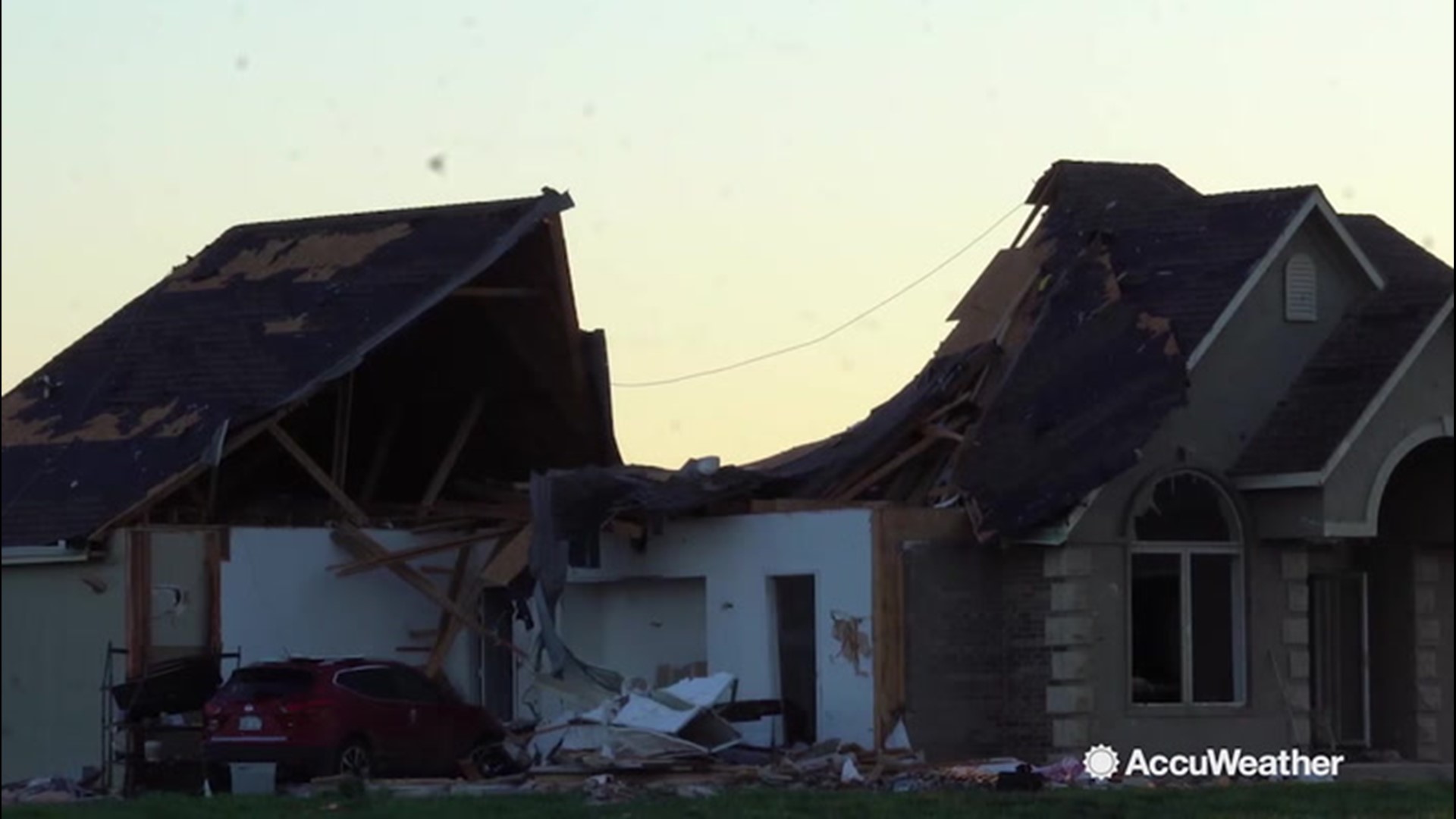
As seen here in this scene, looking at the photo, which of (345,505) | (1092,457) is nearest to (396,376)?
(345,505)

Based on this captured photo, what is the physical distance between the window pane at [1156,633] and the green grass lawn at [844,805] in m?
4.59

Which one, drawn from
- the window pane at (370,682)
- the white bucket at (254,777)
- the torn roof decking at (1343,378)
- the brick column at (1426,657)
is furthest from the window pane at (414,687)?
the brick column at (1426,657)

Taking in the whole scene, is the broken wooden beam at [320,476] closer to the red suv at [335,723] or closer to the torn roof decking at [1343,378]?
the red suv at [335,723]

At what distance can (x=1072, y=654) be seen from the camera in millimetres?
31500

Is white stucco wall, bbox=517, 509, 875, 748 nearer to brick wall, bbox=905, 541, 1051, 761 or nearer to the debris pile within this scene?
brick wall, bbox=905, 541, 1051, 761

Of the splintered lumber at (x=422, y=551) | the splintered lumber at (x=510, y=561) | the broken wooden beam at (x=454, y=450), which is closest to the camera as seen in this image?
the splintered lumber at (x=510, y=561)

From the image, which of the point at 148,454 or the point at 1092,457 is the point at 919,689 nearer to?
the point at 1092,457

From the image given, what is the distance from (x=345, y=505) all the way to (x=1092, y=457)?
10300 mm

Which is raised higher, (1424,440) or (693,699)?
(1424,440)

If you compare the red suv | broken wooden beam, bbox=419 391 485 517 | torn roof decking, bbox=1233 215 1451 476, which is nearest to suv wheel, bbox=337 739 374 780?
the red suv

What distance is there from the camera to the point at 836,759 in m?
30.3

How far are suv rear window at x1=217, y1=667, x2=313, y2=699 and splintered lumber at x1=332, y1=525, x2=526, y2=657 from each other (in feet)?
17.1

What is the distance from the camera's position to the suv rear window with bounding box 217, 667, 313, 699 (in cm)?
3034

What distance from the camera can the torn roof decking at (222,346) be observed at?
1368 inches
